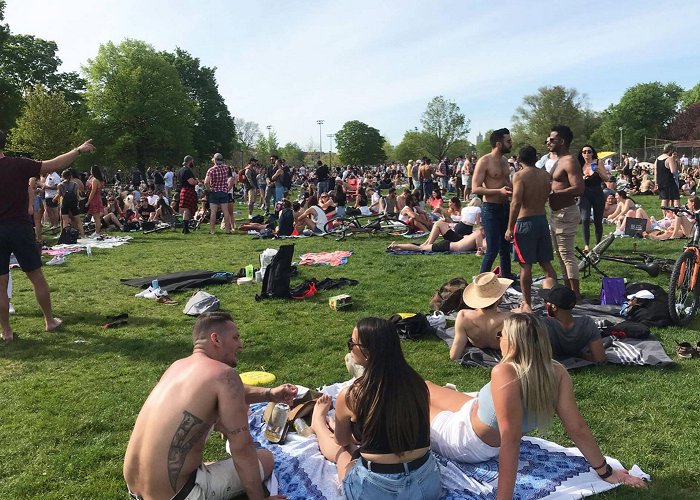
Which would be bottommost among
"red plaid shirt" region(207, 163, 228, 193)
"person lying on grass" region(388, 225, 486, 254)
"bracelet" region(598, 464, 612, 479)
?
"bracelet" region(598, 464, 612, 479)

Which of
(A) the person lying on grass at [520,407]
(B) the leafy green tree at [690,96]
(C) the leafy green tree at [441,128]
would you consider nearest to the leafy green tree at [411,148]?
(C) the leafy green tree at [441,128]

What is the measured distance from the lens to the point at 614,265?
8.79m

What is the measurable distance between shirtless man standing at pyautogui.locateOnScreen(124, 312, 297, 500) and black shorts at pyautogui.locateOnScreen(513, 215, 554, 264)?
13.7ft

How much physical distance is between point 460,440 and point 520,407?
0.64 metres

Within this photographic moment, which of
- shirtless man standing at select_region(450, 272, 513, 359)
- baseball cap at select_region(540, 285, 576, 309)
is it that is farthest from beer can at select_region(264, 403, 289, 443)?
baseball cap at select_region(540, 285, 576, 309)

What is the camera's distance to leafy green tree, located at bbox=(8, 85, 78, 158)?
36.2m

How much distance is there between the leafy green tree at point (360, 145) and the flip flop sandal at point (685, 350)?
88.4 m

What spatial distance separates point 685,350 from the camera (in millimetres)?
5023

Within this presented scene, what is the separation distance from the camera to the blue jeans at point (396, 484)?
2684 millimetres

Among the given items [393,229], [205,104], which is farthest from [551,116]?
[393,229]

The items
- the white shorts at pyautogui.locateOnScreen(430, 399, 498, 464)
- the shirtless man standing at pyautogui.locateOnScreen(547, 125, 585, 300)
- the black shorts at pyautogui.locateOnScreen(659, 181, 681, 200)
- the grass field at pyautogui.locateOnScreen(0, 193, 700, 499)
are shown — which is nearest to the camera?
the white shorts at pyautogui.locateOnScreen(430, 399, 498, 464)

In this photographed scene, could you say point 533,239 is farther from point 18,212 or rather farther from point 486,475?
point 18,212

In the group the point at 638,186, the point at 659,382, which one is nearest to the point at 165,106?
the point at 638,186

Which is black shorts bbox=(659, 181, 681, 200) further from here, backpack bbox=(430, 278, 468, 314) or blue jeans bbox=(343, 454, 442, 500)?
blue jeans bbox=(343, 454, 442, 500)
